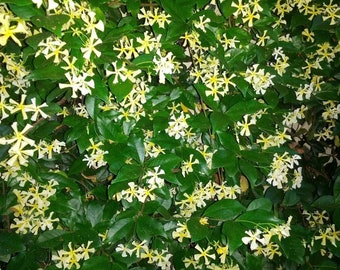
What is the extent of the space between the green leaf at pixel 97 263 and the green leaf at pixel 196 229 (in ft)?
0.69

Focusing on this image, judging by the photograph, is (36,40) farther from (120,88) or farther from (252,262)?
(252,262)

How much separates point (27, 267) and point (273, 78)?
2.66 feet

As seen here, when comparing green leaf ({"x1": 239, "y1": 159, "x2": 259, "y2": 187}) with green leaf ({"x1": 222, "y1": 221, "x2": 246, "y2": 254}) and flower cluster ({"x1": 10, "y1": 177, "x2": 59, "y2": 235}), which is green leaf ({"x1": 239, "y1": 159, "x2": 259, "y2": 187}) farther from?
Result: flower cluster ({"x1": 10, "y1": 177, "x2": 59, "y2": 235})

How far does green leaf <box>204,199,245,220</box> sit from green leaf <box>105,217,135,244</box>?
19 centimetres

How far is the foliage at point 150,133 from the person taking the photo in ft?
2.86

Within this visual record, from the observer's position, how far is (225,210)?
101 centimetres

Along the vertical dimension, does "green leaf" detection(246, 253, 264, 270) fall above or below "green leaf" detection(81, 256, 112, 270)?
below

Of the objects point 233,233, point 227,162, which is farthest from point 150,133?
point 233,233

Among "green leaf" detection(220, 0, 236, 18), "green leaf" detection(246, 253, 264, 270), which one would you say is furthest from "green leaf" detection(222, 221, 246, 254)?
"green leaf" detection(220, 0, 236, 18)

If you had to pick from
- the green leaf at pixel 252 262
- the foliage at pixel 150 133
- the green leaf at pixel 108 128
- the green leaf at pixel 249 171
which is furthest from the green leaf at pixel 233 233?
the green leaf at pixel 108 128

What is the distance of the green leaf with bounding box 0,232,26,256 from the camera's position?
3.44ft

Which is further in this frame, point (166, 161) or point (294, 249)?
point (294, 249)

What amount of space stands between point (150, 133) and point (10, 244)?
450 mm

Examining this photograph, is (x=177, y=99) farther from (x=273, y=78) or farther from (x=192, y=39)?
(x=273, y=78)
